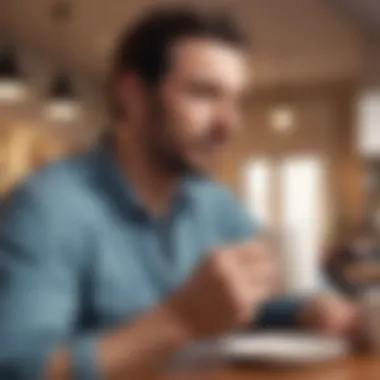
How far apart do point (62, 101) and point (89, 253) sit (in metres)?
0.15

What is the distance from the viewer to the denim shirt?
1.97 ft

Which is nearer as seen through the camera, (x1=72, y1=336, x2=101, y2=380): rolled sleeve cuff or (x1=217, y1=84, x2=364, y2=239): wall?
(x1=72, y1=336, x2=101, y2=380): rolled sleeve cuff

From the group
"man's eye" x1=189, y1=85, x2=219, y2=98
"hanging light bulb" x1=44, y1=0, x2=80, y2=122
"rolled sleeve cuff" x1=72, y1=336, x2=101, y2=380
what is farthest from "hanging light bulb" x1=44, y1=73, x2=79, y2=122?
"rolled sleeve cuff" x1=72, y1=336, x2=101, y2=380

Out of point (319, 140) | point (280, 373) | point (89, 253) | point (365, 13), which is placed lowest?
point (280, 373)

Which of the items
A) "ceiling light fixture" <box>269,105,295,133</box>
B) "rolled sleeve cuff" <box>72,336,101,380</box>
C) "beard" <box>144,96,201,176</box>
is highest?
"ceiling light fixture" <box>269,105,295,133</box>

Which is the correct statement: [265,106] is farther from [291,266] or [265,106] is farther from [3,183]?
[3,183]

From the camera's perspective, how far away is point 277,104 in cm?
74

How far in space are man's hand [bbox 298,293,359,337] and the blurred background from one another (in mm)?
29

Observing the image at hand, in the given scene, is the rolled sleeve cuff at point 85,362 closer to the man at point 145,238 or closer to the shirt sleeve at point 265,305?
the man at point 145,238

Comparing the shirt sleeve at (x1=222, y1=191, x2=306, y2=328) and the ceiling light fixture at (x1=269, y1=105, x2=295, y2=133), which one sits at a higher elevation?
the ceiling light fixture at (x1=269, y1=105, x2=295, y2=133)

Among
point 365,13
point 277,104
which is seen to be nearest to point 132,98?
point 277,104

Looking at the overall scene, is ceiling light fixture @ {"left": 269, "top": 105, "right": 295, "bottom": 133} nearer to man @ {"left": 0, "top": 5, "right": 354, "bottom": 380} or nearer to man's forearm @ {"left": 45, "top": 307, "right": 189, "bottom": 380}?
man @ {"left": 0, "top": 5, "right": 354, "bottom": 380}

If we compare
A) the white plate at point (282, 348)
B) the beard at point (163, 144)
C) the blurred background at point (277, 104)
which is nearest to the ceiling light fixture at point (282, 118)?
the blurred background at point (277, 104)

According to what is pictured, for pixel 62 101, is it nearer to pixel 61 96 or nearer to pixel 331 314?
pixel 61 96
